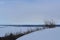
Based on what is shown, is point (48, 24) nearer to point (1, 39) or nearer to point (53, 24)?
point (53, 24)

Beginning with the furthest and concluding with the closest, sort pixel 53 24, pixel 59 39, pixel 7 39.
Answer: pixel 53 24 < pixel 7 39 < pixel 59 39

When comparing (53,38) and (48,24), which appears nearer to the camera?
(53,38)

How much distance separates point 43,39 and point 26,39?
1.06 m

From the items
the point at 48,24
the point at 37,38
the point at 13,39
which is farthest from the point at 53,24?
the point at 37,38

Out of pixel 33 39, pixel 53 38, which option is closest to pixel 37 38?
pixel 33 39

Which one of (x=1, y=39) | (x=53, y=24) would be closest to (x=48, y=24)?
(x=53, y=24)

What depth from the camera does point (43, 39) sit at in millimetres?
10523

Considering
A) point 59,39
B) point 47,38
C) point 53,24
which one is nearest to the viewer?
point 59,39

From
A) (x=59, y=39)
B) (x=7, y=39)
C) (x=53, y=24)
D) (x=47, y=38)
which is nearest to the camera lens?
(x=59, y=39)

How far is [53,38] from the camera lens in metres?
10.4

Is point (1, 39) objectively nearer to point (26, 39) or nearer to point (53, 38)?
point (26, 39)

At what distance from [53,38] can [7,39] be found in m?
4.51

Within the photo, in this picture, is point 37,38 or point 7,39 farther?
point 7,39

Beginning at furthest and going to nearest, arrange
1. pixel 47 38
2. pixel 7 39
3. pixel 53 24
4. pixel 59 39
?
pixel 53 24
pixel 7 39
pixel 47 38
pixel 59 39
